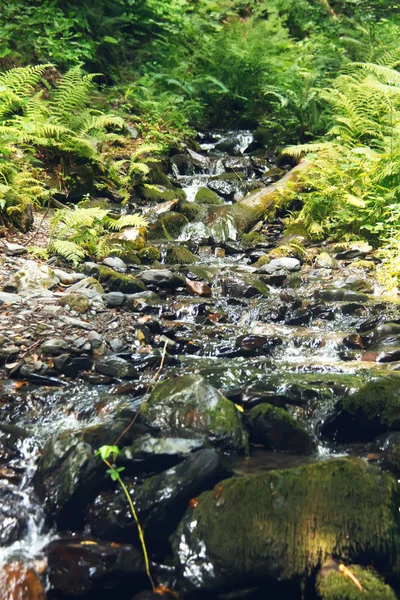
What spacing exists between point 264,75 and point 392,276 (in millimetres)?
8723

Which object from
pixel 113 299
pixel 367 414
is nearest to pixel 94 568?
pixel 367 414

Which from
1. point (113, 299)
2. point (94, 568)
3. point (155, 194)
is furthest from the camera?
point (155, 194)

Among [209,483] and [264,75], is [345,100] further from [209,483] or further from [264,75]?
[209,483]

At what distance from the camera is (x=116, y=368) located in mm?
3918

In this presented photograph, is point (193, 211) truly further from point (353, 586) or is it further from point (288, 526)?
point (353, 586)

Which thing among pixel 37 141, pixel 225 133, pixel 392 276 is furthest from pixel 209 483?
pixel 225 133

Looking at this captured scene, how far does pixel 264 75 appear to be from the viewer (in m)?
13.0

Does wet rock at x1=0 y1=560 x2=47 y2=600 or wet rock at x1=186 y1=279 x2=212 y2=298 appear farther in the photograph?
wet rock at x1=186 y1=279 x2=212 y2=298

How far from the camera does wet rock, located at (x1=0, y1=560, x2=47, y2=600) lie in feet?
7.10

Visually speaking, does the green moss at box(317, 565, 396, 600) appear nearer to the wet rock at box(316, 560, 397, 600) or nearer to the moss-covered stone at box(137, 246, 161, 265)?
the wet rock at box(316, 560, 397, 600)

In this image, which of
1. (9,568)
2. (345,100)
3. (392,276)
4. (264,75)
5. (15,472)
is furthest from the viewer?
(264,75)

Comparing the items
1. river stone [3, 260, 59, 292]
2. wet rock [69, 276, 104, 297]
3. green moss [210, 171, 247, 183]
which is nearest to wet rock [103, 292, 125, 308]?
wet rock [69, 276, 104, 297]

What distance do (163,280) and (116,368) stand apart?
2278mm

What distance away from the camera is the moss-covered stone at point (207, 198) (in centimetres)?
960
